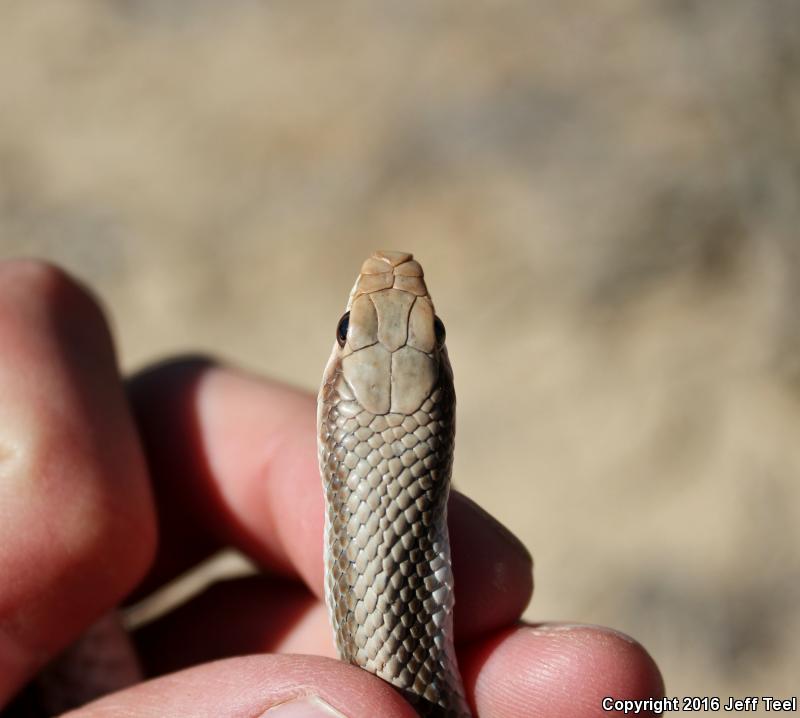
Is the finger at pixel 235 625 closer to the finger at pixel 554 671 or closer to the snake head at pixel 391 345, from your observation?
the finger at pixel 554 671

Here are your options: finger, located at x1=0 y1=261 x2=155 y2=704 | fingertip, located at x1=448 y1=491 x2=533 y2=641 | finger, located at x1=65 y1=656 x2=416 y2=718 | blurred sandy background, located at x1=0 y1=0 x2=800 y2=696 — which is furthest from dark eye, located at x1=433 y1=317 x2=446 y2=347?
blurred sandy background, located at x1=0 y1=0 x2=800 y2=696

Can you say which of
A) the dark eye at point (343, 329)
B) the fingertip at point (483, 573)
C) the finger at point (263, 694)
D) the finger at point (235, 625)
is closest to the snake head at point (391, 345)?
the dark eye at point (343, 329)

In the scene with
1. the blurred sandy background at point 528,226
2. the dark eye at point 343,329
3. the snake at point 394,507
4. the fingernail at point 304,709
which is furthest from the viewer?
the blurred sandy background at point 528,226

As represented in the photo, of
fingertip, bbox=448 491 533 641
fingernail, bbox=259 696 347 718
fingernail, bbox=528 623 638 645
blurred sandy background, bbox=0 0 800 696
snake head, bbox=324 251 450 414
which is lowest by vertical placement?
fingernail, bbox=259 696 347 718

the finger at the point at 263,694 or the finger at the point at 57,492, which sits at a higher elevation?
the finger at the point at 57,492

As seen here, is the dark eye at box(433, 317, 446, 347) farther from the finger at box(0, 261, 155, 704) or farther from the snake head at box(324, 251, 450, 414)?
the finger at box(0, 261, 155, 704)

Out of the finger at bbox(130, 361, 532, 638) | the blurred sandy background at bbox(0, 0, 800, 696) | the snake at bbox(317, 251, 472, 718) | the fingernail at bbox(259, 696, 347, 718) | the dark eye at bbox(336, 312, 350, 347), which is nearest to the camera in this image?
the fingernail at bbox(259, 696, 347, 718)

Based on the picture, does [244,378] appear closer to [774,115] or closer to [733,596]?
[733,596]
